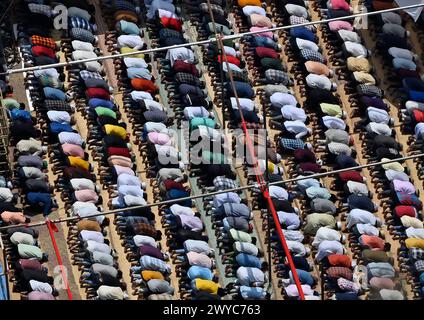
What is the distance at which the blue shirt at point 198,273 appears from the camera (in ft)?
248

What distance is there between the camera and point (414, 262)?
7756cm

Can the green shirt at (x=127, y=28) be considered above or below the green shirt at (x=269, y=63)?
above

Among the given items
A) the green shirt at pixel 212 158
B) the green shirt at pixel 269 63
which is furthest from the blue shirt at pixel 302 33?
the green shirt at pixel 212 158

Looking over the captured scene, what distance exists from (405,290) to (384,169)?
567cm

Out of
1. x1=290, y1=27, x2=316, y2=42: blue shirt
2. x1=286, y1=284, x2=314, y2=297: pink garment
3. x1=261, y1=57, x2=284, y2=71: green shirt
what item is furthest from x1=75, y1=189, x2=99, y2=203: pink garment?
x1=290, y1=27, x2=316, y2=42: blue shirt

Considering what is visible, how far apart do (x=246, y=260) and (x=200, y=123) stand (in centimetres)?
684

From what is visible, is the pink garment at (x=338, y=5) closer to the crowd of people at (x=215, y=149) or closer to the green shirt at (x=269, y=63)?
the crowd of people at (x=215, y=149)

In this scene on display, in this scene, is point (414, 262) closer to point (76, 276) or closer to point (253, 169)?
point (253, 169)

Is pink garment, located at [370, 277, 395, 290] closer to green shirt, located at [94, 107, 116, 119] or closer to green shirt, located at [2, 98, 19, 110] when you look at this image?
green shirt, located at [94, 107, 116, 119]

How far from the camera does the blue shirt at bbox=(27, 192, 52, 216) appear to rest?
7731 cm

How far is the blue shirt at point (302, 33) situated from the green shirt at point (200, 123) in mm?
6104

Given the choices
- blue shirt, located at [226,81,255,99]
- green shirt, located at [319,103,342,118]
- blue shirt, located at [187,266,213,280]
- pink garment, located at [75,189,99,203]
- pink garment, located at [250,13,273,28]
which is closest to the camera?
blue shirt, located at [187,266,213,280]

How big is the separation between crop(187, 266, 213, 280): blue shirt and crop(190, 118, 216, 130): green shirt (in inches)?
273
